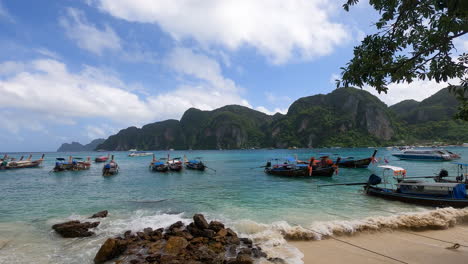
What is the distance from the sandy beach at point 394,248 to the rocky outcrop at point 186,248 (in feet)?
6.99

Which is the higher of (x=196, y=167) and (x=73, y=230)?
(x=196, y=167)

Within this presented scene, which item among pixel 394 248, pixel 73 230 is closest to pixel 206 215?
pixel 73 230

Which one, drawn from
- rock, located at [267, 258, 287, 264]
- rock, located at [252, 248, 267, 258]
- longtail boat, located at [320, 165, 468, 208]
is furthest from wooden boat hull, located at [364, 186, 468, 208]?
rock, located at [252, 248, 267, 258]

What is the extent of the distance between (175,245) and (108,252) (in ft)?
8.14

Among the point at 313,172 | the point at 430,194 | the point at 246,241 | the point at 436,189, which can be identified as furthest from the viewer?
the point at 313,172

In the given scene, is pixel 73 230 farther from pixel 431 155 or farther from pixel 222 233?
pixel 431 155

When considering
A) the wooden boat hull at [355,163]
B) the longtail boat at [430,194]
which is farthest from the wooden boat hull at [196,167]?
the longtail boat at [430,194]

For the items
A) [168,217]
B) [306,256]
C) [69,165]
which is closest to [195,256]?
[306,256]

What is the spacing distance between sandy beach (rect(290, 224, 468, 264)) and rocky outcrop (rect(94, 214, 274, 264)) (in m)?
2.13

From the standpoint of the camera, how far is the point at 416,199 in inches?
638

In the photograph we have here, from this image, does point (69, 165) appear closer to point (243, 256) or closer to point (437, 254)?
point (243, 256)

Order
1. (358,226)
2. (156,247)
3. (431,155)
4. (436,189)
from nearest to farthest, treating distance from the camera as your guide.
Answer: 1. (156,247)
2. (358,226)
3. (436,189)
4. (431,155)

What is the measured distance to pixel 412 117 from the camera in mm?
172875

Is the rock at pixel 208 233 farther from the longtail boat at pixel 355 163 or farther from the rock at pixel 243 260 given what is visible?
the longtail boat at pixel 355 163
